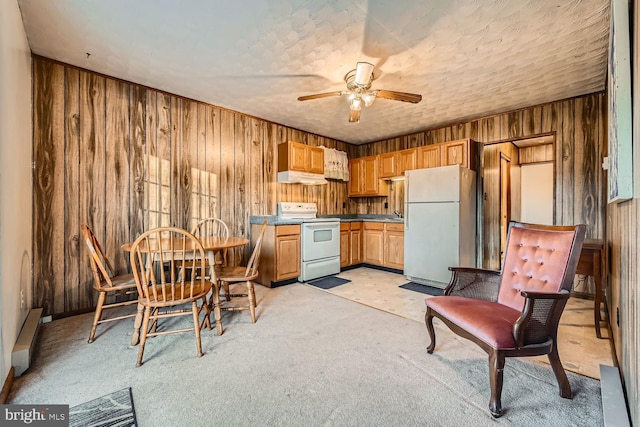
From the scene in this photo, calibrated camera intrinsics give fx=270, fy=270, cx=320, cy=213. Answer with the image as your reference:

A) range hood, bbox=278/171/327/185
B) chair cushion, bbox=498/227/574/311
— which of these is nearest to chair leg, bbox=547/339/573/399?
chair cushion, bbox=498/227/574/311

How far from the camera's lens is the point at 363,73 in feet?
8.03

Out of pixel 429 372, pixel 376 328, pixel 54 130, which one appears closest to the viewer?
pixel 429 372

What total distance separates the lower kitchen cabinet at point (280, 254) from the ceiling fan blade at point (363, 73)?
6.98ft

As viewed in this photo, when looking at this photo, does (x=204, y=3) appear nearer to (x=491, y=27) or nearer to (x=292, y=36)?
(x=292, y=36)

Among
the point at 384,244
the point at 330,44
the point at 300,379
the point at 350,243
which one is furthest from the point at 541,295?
the point at 350,243

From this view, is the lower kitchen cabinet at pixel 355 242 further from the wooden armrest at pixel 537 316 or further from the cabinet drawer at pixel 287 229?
the wooden armrest at pixel 537 316

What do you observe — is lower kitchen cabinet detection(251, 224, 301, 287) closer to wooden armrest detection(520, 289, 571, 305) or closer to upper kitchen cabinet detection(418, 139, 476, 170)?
upper kitchen cabinet detection(418, 139, 476, 170)

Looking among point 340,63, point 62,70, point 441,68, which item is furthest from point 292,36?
point 62,70

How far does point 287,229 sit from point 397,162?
238 cm

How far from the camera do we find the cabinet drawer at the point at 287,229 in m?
3.80

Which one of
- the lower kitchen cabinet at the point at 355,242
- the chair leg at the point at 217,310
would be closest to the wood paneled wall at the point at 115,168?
the chair leg at the point at 217,310

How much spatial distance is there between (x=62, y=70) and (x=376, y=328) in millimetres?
3906

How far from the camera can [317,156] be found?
475cm

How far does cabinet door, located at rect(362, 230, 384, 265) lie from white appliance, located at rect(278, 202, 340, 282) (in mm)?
757
